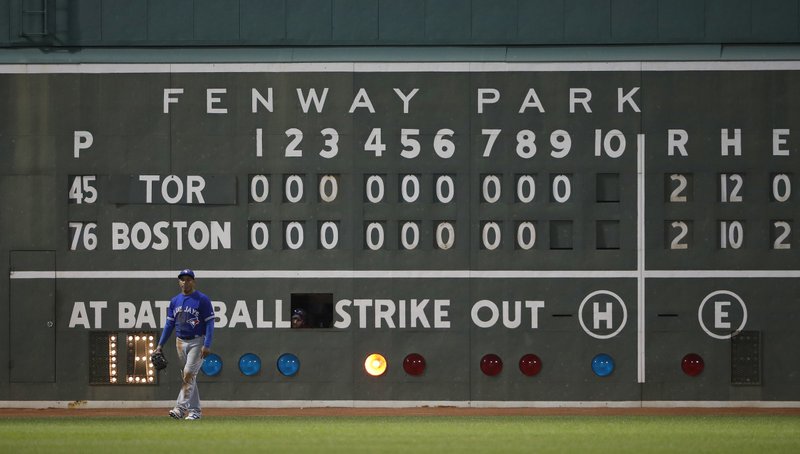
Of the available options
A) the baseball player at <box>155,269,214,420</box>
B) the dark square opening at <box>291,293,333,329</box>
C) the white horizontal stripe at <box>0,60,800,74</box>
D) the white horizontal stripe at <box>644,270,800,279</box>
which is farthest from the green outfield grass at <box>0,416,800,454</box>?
the white horizontal stripe at <box>0,60,800,74</box>

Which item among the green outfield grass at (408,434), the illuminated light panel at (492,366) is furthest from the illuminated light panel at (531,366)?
the green outfield grass at (408,434)

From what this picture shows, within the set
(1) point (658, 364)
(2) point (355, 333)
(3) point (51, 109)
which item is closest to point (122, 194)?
(3) point (51, 109)

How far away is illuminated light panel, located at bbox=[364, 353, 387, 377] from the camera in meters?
16.7

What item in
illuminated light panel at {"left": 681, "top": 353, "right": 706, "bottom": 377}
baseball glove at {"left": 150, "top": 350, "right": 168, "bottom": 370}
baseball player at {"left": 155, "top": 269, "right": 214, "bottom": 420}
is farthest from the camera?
illuminated light panel at {"left": 681, "top": 353, "right": 706, "bottom": 377}

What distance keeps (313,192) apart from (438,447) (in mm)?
4739

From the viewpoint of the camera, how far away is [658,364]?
54.7ft

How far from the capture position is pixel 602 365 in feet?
54.9

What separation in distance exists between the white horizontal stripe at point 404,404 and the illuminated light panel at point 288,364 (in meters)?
0.33

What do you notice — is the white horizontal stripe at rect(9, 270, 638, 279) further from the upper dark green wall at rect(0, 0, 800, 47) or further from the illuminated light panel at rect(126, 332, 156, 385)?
the upper dark green wall at rect(0, 0, 800, 47)

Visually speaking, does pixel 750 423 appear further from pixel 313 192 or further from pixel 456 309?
pixel 313 192

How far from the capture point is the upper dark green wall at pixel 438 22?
16938 mm

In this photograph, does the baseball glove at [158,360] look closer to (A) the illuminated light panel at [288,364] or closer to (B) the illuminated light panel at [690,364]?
(A) the illuminated light panel at [288,364]

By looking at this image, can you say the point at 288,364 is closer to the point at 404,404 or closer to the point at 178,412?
the point at 404,404

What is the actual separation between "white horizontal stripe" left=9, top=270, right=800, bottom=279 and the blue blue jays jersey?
3.90 ft
